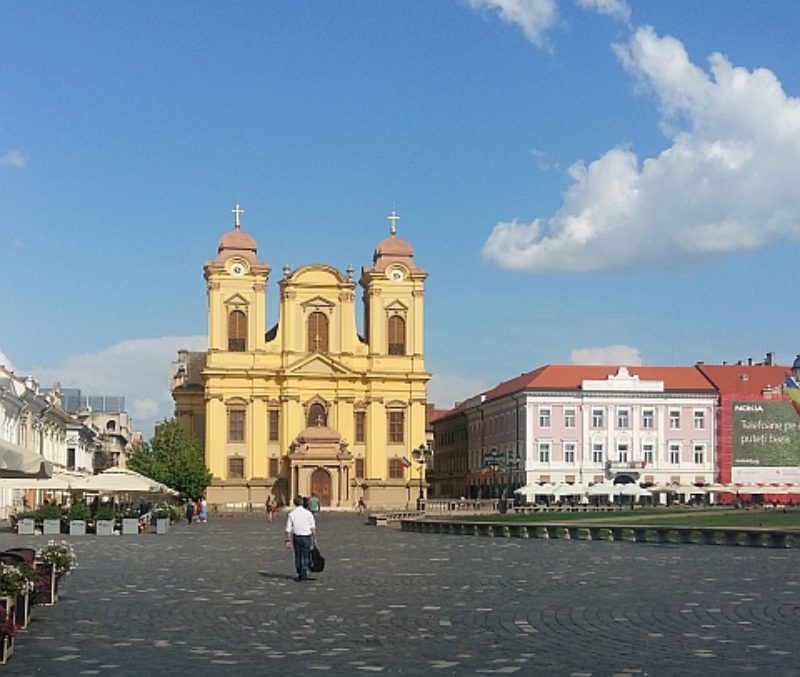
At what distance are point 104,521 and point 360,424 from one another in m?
56.4

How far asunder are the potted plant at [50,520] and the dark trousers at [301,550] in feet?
96.1

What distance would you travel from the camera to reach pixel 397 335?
354 feet

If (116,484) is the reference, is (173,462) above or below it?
above

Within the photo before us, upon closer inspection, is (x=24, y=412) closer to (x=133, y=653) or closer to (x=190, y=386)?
(x=190, y=386)

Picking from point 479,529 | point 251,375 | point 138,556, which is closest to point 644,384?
point 251,375

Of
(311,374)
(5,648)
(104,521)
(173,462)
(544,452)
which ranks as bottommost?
(104,521)

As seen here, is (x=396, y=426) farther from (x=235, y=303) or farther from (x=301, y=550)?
(x=301, y=550)

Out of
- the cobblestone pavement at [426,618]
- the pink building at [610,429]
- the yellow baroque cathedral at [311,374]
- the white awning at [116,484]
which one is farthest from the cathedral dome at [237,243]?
the cobblestone pavement at [426,618]

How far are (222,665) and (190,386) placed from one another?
100m

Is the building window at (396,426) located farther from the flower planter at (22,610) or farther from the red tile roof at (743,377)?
the flower planter at (22,610)

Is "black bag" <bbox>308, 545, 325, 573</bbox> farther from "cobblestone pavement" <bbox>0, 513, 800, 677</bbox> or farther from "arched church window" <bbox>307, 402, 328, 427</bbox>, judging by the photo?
"arched church window" <bbox>307, 402, 328, 427</bbox>

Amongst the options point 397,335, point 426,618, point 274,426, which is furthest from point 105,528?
point 397,335

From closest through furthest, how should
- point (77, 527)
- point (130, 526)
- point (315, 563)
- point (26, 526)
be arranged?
point (315, 563) < point (77, 527) < point (26, 526) < point (130, 526)

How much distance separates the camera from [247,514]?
9331 cm
